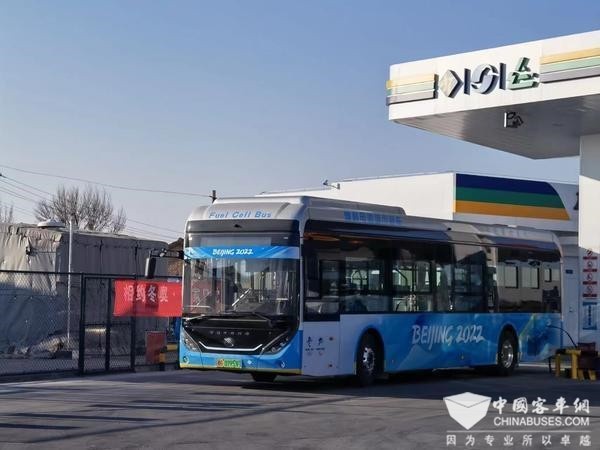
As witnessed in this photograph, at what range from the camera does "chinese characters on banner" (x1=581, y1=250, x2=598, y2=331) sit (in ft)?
75.9

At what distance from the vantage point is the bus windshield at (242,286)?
54.3 ft

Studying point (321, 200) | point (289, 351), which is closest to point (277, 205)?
point (321, 200)

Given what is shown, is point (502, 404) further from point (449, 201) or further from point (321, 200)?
point (449, 201)

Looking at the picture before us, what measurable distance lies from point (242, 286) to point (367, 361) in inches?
116

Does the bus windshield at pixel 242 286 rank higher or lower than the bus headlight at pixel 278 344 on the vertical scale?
higher

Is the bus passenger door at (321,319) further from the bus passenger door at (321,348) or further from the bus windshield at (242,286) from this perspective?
the bus windshield at (242,286)

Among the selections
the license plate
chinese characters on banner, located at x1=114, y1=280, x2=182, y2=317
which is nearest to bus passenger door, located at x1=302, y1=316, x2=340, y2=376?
the license plate

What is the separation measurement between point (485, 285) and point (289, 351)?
21.3 feet

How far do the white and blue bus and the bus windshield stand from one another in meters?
0.02

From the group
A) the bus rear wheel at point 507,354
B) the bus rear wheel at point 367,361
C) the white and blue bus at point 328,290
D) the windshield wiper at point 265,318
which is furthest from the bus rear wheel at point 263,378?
the bus rear wheel at point 507,354

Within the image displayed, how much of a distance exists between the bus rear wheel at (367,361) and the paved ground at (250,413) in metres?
0.25

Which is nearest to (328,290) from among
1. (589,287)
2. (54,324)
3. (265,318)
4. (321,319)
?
(321,319)

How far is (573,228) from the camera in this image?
4072 cm

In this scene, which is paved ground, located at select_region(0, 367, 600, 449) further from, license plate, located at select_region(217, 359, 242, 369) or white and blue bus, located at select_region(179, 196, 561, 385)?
white and blue bus, located at select_region(179, 196, 561, 385)
